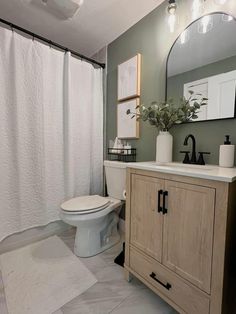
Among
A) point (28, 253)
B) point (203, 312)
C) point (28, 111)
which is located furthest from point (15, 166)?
point (203, 312)

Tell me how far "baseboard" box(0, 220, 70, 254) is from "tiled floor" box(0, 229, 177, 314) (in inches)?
16.4

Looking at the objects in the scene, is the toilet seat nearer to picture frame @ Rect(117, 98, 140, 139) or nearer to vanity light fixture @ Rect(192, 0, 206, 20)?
picture frame @ Rect(117, 98, 140, 139)

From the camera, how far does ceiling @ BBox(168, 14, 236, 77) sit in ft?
3.77

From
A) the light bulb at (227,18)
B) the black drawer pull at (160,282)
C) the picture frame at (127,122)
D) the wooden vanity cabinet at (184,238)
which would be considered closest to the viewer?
the wooden vanity cabinet at (184,238)

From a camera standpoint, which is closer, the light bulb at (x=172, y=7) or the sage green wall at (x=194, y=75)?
the sage green wall at (x=194, y=75)

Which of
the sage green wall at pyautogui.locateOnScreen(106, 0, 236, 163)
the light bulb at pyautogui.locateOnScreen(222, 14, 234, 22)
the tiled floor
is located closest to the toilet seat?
the tiled floor

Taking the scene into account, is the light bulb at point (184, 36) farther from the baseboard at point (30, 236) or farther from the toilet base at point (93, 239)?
the baseboard at point (30, 236)

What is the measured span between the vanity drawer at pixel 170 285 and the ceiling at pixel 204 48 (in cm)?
137

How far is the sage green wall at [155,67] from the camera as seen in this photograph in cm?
121

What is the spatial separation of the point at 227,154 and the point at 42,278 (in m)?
1.49

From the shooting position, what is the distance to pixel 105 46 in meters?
2.11

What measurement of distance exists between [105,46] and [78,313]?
246cm

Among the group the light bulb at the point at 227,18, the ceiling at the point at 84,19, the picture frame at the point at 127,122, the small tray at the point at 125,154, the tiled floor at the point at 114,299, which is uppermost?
the ceiling at the point at 84,19

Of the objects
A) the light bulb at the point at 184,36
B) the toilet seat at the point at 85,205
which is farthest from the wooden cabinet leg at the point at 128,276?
the light bulb at the point at 184,36
